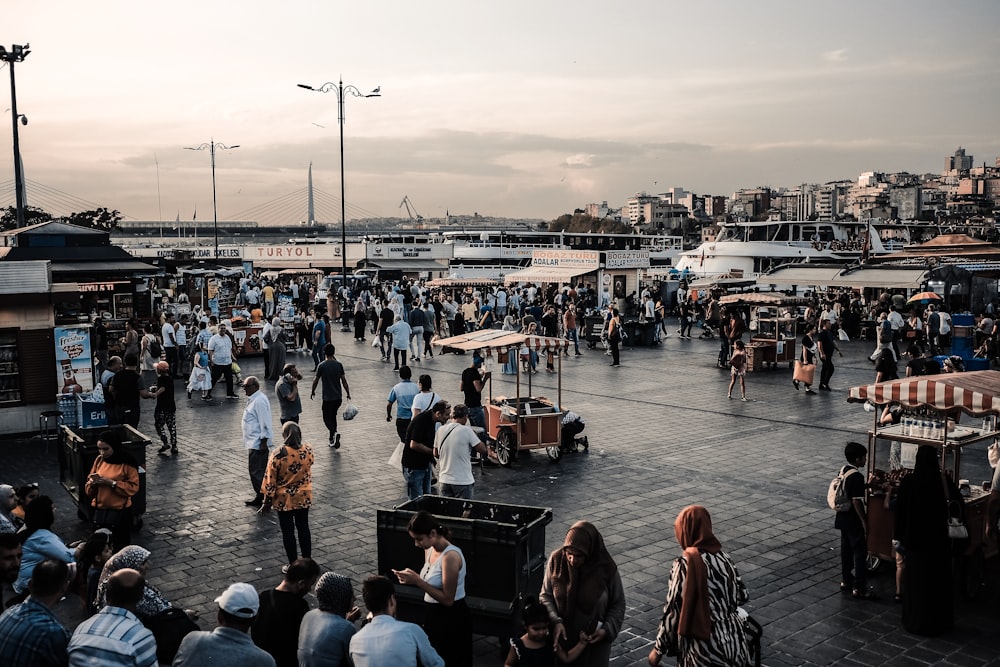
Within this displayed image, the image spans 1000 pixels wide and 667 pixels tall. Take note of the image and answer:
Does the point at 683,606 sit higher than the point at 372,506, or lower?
higher

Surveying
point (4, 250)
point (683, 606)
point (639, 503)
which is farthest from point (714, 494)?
point (4, 250)

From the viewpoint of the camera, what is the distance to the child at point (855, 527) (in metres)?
7.43

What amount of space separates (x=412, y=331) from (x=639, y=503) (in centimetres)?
1468

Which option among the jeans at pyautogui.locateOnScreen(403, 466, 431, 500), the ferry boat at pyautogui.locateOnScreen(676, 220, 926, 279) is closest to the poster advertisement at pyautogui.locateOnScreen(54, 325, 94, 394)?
the jeans at pyautogui.locateOnScreen(403, 466, 431, 500)

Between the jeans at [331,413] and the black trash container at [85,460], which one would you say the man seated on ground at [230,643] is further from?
the jeans at [331,413]

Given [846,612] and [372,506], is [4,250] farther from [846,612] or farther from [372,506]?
[846,612]

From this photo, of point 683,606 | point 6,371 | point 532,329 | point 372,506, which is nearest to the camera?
point 683,606

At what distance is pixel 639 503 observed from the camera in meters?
10.5

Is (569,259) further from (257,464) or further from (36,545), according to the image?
(36,545)

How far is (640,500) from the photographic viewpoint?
418 inches

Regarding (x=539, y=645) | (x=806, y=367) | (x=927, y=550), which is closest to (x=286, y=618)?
(x=539, y=645)

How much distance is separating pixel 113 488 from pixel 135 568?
333 centimetres

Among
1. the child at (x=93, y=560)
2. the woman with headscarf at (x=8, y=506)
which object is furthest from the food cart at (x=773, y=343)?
the child at (x=93, y=560)

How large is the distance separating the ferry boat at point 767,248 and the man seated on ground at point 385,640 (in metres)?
51.1
